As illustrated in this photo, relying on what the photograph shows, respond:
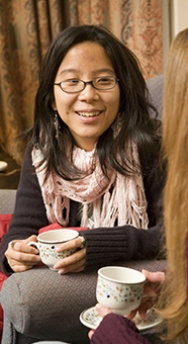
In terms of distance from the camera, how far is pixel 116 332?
108 cm

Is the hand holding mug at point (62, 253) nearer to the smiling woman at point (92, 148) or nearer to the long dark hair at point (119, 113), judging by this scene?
the smiling woman at point (92, 148)

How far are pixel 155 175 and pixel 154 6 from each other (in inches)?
44.2

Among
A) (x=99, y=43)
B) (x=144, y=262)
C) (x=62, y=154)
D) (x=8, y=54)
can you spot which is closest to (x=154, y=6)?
(x=8, y=54)

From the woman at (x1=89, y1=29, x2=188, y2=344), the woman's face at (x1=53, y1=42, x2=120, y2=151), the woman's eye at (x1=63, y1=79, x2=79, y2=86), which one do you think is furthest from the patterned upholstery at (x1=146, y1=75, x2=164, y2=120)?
the woman at (x1=89, y1=29, x2=188, y2=344)

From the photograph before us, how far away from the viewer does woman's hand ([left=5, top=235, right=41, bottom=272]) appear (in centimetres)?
147

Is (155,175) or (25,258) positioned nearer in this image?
(25,258)

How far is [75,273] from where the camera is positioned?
1.44 meters

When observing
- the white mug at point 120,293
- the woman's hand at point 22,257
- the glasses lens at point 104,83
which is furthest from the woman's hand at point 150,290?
the glasses lens at point 104,83

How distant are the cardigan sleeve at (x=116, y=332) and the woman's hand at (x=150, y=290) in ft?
0.42

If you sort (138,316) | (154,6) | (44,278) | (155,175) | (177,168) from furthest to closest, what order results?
(154,6) < (155,175) < (44,278) < (138,316) < (177,168)

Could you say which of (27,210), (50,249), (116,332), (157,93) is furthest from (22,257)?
(157,93)

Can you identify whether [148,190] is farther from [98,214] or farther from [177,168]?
[177,168]

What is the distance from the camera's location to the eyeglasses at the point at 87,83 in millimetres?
1697

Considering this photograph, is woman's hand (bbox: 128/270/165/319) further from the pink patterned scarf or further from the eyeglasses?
the eyeglasses
